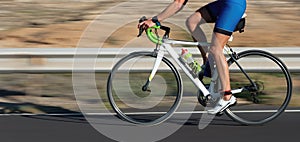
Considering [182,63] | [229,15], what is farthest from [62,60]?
[229,15]

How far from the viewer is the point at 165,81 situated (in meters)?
6.91

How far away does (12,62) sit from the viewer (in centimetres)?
805

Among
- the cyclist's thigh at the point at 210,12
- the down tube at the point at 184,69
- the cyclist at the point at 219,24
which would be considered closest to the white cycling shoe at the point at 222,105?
the cyclist at the point at 219,24

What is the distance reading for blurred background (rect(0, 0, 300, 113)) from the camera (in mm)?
8219

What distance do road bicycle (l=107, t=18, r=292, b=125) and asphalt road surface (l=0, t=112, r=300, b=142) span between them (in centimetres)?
16

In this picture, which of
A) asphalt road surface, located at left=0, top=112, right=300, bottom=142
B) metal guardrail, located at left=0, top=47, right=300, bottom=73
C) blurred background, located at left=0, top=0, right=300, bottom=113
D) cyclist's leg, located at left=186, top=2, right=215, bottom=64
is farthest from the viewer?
blurred background, located at left=0, top=0, right=300, bottom=113

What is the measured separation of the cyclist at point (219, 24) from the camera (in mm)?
6387

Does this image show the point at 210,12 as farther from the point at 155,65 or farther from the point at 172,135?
the point at 172,135

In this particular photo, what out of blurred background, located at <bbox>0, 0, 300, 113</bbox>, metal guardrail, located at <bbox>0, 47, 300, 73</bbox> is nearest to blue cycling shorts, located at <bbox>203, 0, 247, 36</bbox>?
metal guardrail, located at <bbox>0, 47, 300, 73</bbox>

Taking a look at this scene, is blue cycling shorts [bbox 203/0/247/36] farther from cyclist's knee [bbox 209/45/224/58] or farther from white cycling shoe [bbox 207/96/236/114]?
white cycling shoe [bbox 207/96/236/114]

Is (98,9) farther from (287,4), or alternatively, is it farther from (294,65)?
(294,65)

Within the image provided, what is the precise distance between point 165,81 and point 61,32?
554cm

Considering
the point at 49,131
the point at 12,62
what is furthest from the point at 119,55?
the point at 49,131

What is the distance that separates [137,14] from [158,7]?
900 millimetres
